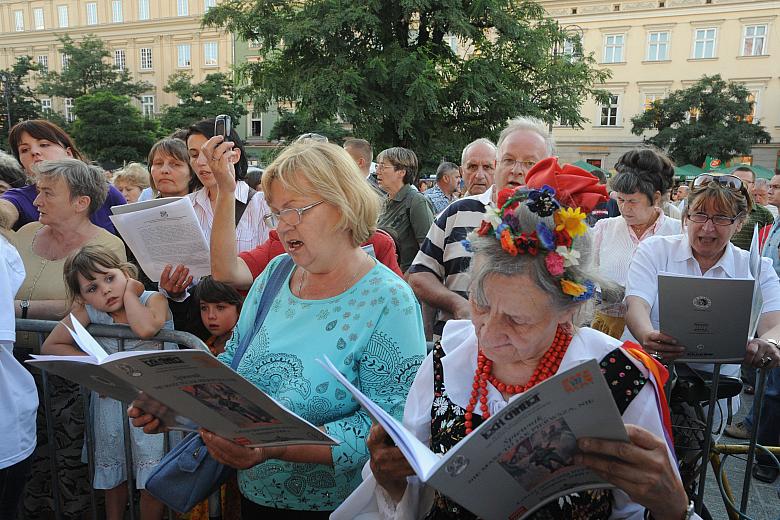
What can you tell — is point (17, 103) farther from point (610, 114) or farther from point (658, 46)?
point (658, 46)

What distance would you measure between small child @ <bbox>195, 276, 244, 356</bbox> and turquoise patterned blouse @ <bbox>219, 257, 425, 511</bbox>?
1.05 m

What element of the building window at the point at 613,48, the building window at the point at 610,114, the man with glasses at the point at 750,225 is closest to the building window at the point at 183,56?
the building window at the point at 613,48

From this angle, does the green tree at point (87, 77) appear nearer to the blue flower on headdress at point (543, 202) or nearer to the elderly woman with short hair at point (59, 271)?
the elderly woman with short hair at point (59, 271)

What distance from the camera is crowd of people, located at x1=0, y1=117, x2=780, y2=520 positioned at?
1550 mm

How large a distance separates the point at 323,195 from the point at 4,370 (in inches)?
60.1

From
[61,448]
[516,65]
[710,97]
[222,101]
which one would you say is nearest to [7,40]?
[222,101]

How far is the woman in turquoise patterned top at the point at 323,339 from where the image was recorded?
1.82 m

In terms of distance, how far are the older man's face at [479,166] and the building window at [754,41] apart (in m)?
37.5

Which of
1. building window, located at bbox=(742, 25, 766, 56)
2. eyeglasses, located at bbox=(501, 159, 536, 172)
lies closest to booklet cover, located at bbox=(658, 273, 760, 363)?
eyeglasses, located at bbox=(501, 159, 536, 172)

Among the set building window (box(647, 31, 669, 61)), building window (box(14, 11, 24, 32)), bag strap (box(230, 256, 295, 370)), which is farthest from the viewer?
building window (box(14, 11, 24, 32))

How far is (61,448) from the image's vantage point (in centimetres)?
291

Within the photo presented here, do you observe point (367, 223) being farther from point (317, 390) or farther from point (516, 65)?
point (516, 65)

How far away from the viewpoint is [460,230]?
3.32 meters

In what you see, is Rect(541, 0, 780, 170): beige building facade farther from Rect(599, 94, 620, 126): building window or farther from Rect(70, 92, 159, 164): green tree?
Rect(70, 92, 159, 164): green tree
